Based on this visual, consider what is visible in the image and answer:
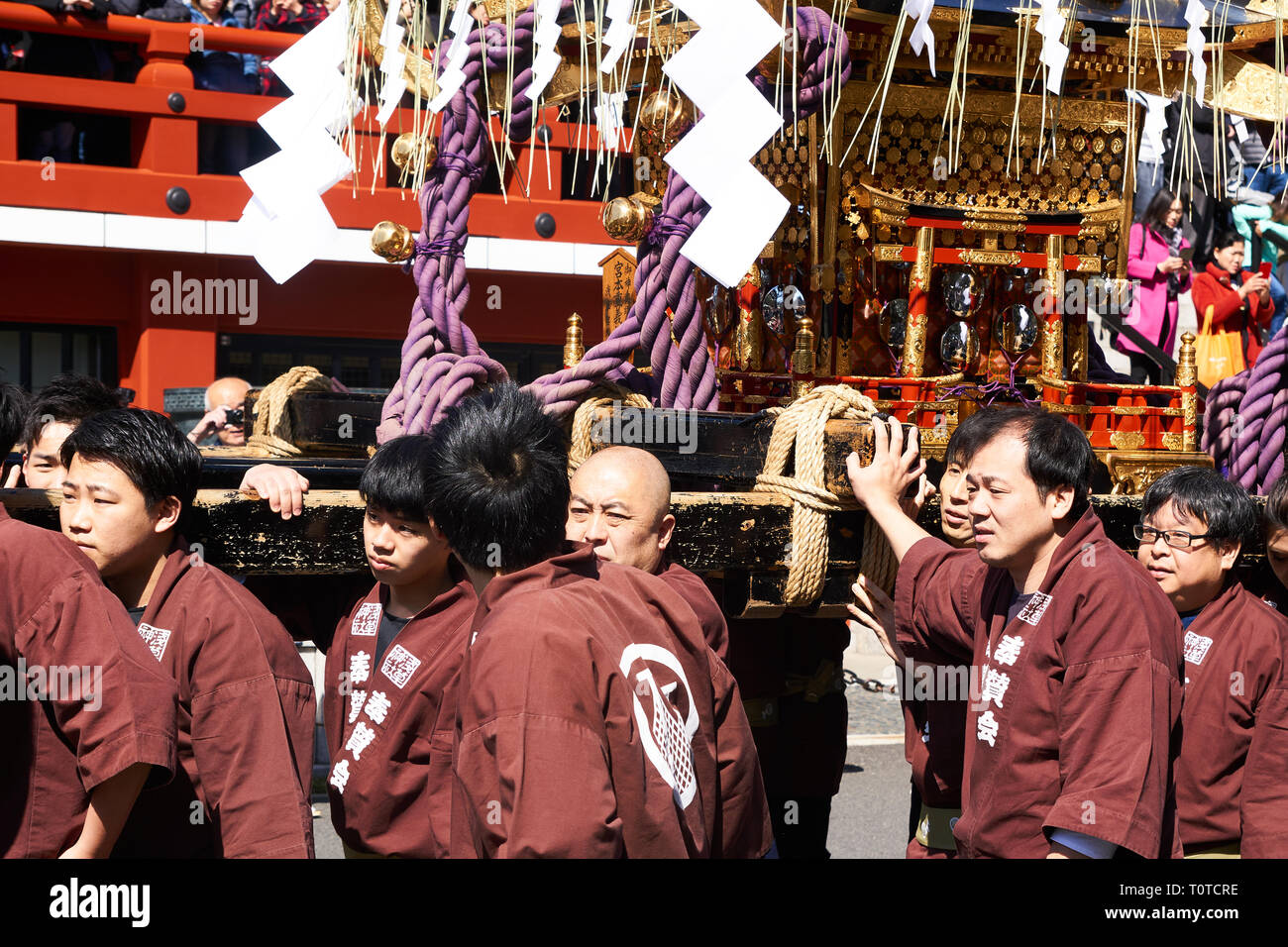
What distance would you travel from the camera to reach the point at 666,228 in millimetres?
3209

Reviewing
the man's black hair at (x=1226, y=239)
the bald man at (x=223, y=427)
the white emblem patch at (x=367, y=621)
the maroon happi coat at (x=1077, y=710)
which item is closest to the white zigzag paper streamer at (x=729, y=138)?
the maroon happi coat at (x=1077, y=710)

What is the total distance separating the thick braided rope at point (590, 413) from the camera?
9.84 feet

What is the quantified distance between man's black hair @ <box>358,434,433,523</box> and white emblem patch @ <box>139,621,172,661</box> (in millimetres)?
476

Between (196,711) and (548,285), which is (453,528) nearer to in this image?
(196,711)

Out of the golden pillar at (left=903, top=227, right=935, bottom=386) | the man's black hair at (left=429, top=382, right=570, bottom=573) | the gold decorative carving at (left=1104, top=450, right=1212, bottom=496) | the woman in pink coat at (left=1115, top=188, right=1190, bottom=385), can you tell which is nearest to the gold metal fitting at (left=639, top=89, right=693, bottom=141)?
the golden pillar at (left=903, top=227, right=935, bottom=386)

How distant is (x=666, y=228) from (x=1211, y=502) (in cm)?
138

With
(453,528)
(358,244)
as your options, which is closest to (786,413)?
(453,528)

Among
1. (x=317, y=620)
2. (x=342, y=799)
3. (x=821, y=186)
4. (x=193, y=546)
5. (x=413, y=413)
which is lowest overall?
(x=342, y=799)

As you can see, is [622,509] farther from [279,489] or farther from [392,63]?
[392,63]

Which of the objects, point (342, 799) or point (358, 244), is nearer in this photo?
point (342, 799)

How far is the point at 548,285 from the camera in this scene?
1061cm

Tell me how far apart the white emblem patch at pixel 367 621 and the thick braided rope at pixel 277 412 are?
1.14 metres

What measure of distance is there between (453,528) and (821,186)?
227 cm

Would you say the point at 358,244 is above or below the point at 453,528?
above
